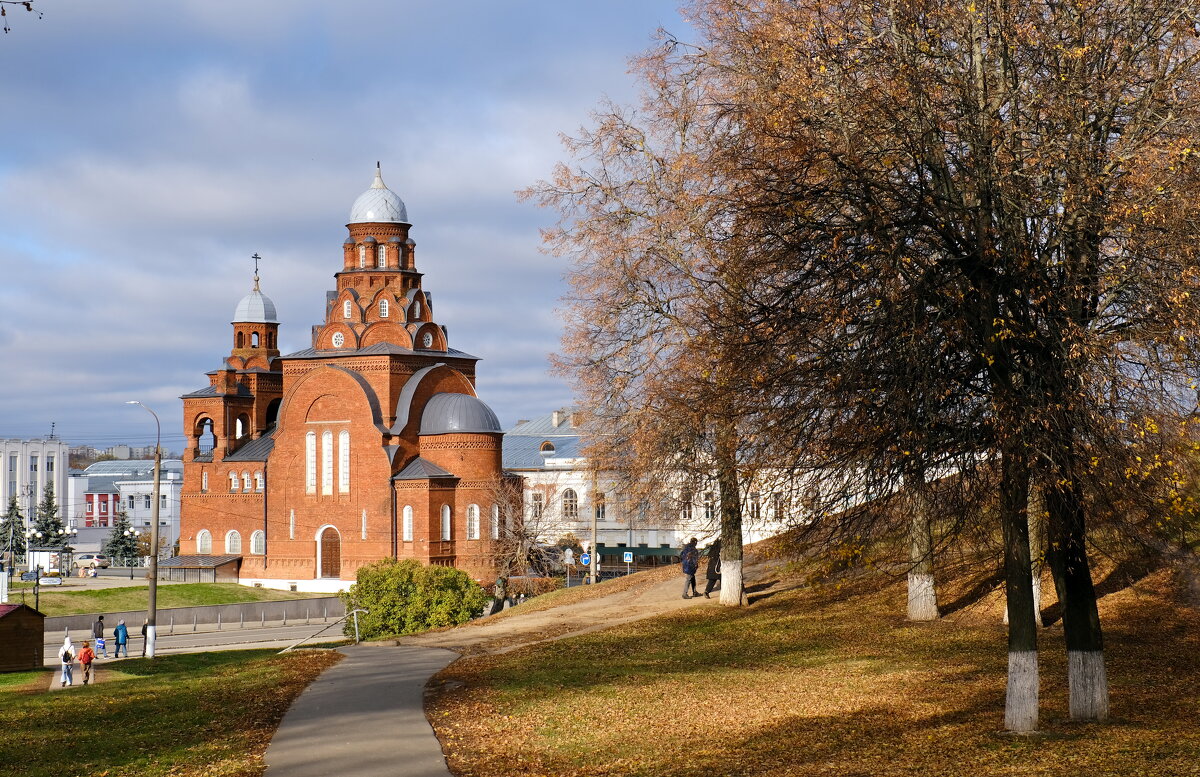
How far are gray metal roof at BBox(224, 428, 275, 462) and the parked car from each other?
53.6ft

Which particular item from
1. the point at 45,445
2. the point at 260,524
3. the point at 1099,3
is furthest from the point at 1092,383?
the point at 45,445

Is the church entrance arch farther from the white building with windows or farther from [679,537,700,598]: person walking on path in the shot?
the white building with windows

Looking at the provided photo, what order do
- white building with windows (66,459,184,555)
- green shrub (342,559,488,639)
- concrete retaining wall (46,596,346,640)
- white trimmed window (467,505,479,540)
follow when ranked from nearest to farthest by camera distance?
green shrub (342,559,488,639) < concrete retaining wall (46,596,346,640) < white trimmed window (467,505,479,540) < white building with windows (66,459,184,555)

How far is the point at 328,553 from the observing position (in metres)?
55.8

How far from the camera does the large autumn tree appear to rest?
1080 centimetres

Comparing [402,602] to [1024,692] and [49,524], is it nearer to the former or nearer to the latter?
[1024,692]

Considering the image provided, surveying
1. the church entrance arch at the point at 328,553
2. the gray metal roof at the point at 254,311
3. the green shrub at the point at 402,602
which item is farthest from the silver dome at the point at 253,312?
the green shrub at the point at 402,602

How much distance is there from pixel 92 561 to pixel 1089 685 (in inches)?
2895

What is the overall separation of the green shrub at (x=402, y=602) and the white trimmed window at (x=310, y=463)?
24649 millimetres

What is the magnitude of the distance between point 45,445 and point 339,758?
124m

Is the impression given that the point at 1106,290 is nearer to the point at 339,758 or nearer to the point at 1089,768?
the point at 1089,768

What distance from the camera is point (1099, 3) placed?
11.4 metres

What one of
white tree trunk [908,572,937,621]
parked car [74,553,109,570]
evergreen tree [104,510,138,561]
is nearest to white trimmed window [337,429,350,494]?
parked car [74,553,109,570]

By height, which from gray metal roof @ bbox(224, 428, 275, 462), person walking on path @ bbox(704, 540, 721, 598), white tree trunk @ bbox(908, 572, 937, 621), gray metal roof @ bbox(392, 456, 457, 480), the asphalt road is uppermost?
gray metal roof @ bbox(224, 428, 275, 462)
